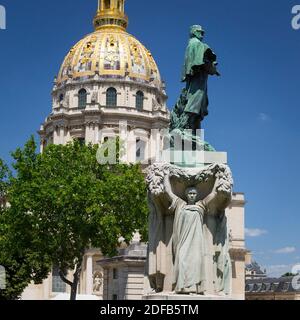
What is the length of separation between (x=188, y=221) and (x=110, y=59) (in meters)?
83.4

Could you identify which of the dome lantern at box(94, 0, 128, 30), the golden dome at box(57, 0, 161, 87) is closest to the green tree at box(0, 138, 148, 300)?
the golden dome at box(57, 0, 161, 87)

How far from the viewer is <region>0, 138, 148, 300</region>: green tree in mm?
39969

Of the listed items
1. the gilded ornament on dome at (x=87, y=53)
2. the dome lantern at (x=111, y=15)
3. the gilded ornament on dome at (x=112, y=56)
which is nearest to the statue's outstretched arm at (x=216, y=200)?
the gilded ornament on dome at (x=112, y=56)

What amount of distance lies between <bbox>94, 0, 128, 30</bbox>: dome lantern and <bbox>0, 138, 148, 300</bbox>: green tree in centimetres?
6190

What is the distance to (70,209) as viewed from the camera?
40188 millimetres

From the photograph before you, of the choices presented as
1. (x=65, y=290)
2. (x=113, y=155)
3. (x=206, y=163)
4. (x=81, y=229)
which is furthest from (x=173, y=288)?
(x=65, y=290)

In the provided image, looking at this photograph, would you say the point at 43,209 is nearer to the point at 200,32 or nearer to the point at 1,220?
the point at 1,220

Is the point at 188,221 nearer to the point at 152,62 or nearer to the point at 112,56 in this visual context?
the point at 112,56

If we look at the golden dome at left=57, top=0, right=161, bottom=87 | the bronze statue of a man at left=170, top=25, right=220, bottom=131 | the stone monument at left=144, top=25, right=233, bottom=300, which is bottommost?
the stone monument at left=144, top=25, right=233, bottom=300

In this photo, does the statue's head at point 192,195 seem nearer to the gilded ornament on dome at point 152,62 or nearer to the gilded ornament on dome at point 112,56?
the gilded ornament on dome at point 112,56

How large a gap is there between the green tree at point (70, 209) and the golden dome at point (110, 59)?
51.0 m

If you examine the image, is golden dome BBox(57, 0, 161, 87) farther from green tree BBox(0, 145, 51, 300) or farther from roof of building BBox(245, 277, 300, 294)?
green tree BBox(0, 145, 51, 300)

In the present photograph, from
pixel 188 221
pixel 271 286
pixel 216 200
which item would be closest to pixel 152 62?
pixel 271 286

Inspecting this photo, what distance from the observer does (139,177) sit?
43.9 m
